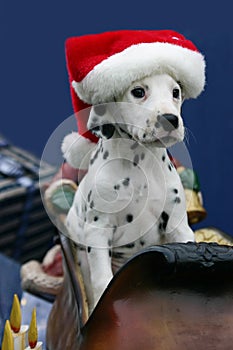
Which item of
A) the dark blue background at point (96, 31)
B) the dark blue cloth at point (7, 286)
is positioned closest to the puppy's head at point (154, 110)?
the dark blue cloth at point (7, 286)

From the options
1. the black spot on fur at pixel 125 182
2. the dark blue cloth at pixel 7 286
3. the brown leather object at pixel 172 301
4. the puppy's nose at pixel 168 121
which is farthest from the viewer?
the dark blue cloth at pixel 7 286

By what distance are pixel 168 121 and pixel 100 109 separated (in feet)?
0.46

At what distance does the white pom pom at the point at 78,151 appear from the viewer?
106 cm

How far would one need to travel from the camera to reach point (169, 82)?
916 mm

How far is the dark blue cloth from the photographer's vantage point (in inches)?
53.9

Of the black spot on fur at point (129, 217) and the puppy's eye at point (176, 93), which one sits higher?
the puppy's eye at point (176, 93)

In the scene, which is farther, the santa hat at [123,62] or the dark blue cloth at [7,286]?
the dark blue cloth at [7,286]

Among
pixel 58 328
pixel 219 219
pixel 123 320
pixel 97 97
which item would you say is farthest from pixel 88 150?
pixel 219 219

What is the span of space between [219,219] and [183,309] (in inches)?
55.3

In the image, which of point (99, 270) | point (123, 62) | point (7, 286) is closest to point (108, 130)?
point (123, 62)

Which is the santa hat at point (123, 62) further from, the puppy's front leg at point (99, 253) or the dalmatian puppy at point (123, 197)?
the puppy's front leg at point (99, 253)

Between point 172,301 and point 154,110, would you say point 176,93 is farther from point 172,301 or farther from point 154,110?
point 172,301

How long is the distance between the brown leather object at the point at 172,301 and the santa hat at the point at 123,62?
12.4 inches

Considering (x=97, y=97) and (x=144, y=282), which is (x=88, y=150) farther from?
(x=144, y=282)
